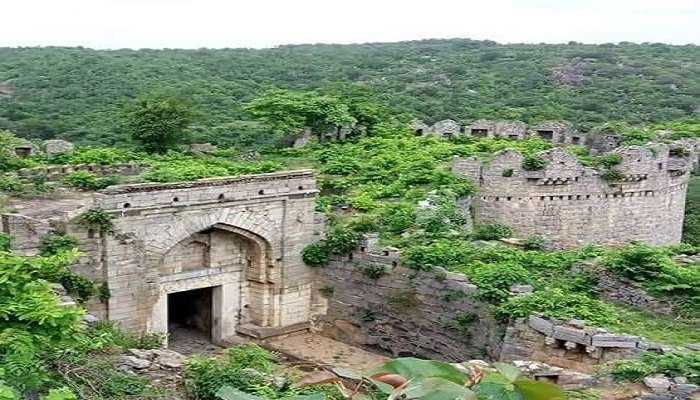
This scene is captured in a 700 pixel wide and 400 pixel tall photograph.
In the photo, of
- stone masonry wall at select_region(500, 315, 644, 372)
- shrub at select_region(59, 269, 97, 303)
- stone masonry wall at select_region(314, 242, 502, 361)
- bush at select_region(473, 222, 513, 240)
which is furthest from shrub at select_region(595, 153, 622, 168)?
shrub at select_region(59, 269, 97, 303)

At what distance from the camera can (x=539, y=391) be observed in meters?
2.21

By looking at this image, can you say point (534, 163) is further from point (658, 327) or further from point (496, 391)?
point (496, 391)

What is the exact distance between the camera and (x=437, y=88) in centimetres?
5359

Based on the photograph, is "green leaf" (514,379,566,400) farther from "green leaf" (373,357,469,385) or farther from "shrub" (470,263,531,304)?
"shrub" (470,263,531,304)

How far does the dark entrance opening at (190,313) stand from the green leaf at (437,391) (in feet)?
49.0

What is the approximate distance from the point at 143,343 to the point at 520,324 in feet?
17.8

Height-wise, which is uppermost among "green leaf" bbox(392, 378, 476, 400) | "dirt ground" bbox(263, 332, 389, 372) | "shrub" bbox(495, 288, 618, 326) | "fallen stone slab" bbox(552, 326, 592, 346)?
"green leaf" bbox(392, 378, 476, 400)

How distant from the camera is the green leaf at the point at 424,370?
2303 millimetres

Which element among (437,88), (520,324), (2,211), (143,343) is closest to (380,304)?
(520,324)

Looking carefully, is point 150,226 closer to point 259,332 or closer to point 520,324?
point 259,332

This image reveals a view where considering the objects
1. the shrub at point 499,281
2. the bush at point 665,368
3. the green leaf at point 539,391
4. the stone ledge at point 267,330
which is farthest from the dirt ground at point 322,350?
the green leaf at point 539,391

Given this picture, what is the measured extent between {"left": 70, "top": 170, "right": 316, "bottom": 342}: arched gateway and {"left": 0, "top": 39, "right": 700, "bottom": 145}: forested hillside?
12.6 metres

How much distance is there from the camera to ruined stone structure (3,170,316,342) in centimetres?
1452

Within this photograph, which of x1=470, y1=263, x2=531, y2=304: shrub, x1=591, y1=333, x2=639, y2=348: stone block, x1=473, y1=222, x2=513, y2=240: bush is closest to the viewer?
x1=591, y1=333, x2=639, y2=348: stone block
